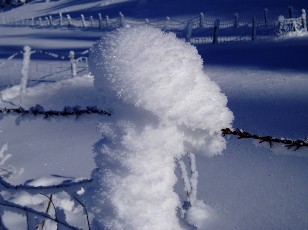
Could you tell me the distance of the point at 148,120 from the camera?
957 millimetres

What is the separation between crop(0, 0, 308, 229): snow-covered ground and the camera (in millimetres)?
938

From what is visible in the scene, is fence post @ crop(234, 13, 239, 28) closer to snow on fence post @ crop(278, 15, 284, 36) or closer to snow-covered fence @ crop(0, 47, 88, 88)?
snow on fence post @ crop(278, 15, 284, 36)

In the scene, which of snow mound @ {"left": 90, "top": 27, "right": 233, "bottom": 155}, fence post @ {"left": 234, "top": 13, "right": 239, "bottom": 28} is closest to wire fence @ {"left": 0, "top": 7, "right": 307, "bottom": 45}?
fence post @ {"left": 234, "top": 13, "right": 239, "bottom": 28}

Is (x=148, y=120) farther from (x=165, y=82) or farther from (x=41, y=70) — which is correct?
(x=41, y=70)

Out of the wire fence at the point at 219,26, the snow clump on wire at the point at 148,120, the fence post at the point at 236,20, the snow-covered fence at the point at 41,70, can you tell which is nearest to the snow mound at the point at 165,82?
the snow clump on wire at the point at 148,120

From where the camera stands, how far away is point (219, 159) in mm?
4180

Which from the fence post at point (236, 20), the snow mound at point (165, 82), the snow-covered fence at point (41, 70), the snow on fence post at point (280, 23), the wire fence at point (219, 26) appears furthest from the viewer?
the fence post at point (236, 20)

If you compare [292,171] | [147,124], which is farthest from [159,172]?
[292,171]

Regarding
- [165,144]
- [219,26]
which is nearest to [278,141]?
[165,144]

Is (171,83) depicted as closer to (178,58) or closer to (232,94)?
(178,58)

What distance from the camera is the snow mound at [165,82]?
908 millimetres

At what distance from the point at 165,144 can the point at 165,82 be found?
0.19 m

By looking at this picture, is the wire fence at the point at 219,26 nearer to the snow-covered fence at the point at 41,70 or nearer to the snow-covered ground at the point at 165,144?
the snow-covered ground at the point at 165,144

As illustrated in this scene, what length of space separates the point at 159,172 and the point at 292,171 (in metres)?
3.28
